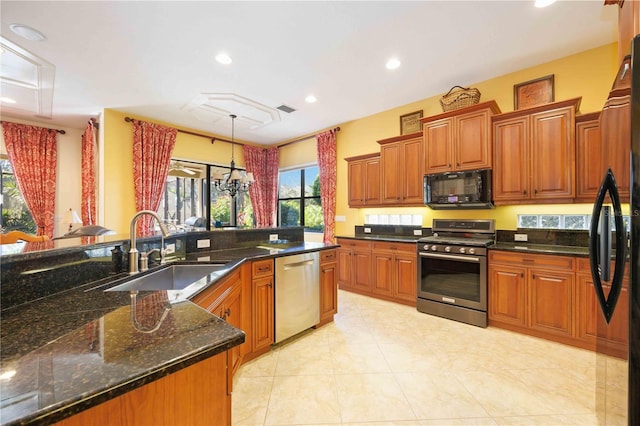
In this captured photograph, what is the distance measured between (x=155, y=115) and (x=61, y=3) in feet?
8.17

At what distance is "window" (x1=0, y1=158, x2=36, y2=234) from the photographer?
4.42 metres

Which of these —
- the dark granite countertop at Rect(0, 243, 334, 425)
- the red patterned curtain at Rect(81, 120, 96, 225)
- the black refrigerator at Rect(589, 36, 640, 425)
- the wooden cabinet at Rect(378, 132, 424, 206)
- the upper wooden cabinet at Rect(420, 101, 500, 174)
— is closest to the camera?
the dark granite countertop at Rect(0, 243, 334, 425)

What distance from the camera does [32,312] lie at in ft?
3.19

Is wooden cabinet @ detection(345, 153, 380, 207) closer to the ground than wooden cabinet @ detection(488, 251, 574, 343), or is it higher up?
higher up

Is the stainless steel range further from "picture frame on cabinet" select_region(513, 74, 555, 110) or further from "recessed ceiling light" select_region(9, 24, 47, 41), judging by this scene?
"recessed ceiling light" select_region(9, 24, 47, 41)

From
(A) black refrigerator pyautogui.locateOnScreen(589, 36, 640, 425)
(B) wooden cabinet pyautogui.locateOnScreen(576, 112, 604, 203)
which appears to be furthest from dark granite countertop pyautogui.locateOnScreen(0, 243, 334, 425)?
(B) wooden cabinet pyautogui.locateOnScreen(576, 112, 604, 203)

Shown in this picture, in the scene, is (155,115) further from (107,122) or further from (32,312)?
(32,312)

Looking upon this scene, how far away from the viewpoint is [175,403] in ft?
2.42

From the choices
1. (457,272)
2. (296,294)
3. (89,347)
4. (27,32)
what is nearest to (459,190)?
(457,272)

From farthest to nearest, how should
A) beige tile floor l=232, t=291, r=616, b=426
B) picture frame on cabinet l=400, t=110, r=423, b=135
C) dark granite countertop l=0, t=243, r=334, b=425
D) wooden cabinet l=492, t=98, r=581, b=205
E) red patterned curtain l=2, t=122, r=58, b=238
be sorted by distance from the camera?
red patterned curtain l=2, t=122, r=58, b=238
picture frame on cabinet l=400, t=110, r=423, b=135
wooden cabinet l=492, t=98, r=581, b=205
beige tile floor l=232, t=291, r=616, b=426
dark granite countertop l=0, t=243, r=334, b=425

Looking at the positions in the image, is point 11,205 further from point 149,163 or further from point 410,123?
point 410,123

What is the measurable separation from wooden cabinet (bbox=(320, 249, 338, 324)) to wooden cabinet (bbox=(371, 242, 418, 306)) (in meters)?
1.03

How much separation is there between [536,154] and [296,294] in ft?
9.78

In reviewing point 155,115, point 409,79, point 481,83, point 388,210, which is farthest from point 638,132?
point 155,115
